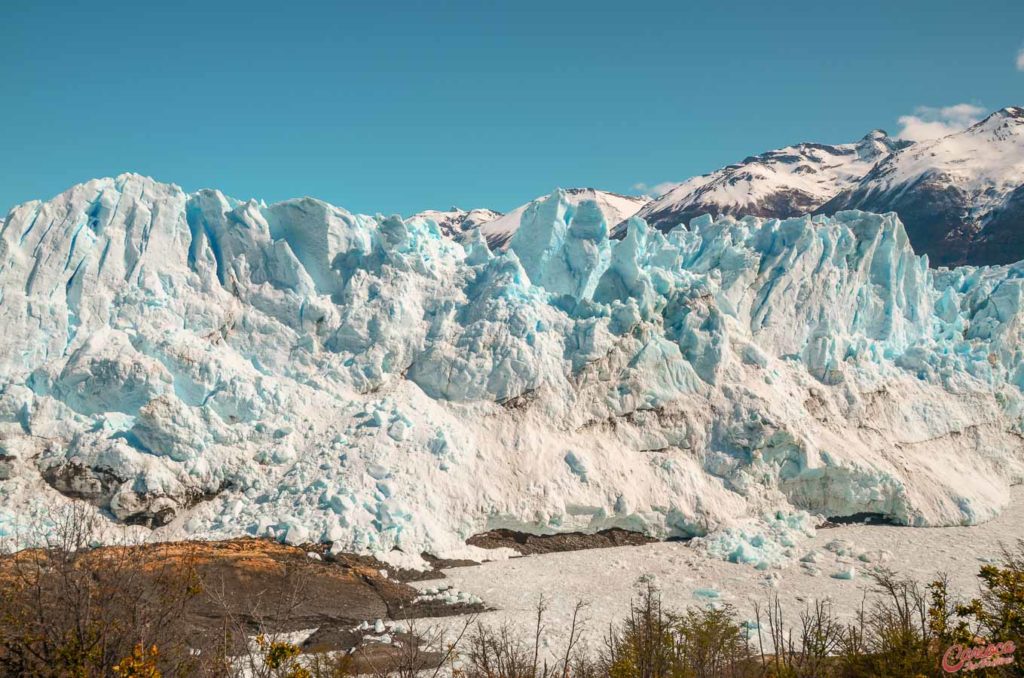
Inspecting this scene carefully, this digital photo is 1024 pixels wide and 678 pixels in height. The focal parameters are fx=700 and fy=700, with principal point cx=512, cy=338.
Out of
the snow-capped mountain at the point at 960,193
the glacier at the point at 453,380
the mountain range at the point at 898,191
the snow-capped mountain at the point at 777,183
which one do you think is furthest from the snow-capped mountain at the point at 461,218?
the glacier at the point at 453,380

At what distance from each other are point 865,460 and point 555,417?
14.3 m

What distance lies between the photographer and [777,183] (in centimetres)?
15988

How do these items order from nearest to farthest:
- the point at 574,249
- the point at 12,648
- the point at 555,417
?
the point at 12,648 < the point at 555,417 < the point at 574,249

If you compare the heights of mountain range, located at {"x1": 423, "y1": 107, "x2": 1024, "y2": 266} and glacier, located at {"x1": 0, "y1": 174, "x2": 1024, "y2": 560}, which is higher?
mountain range, located at {"x1": 423, "y1": 107, "x2": 1024, "y2": 266}

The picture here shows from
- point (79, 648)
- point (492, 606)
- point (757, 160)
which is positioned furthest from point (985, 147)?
point (79, 648)

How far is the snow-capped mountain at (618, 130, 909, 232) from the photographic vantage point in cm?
14700

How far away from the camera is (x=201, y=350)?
2922 cm

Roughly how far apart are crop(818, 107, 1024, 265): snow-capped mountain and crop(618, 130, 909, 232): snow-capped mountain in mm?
11328

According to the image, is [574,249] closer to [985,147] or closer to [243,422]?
[243,422]

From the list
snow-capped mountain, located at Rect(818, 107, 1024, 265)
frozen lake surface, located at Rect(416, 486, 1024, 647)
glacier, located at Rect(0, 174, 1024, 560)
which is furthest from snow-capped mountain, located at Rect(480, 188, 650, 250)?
frozen lake surface, located at Rect(416, 486, 1024, 647)

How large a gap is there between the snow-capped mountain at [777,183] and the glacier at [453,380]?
324ft

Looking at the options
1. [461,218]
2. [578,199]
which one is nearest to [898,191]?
[578,199]

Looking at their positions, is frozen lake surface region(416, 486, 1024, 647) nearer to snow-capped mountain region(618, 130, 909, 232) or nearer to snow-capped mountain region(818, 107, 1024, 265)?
snow-capped mountain region(818, 107, 1024, 265)

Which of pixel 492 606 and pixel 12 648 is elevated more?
pixel 12 648
